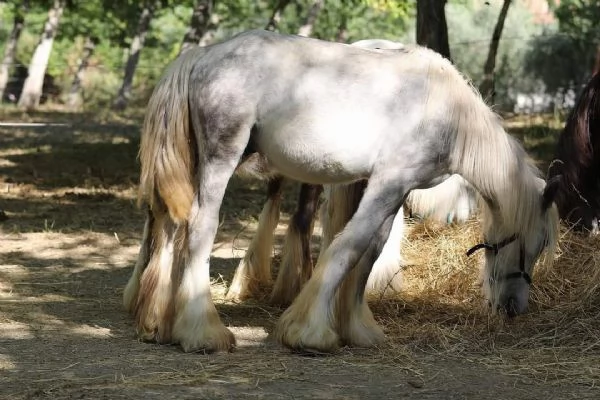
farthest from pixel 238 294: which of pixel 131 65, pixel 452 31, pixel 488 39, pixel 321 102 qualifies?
pixel 452 31

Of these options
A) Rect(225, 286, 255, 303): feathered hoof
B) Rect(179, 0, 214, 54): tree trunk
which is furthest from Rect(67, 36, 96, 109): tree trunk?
Rect(225, 286, 255, 303): feathered hoof

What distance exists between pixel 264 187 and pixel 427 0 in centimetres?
380

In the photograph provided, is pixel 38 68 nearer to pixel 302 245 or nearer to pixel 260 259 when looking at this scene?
pixel 260 259

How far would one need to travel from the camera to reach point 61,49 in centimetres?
3775

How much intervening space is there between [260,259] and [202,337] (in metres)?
1.64

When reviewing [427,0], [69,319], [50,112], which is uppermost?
[427,0]

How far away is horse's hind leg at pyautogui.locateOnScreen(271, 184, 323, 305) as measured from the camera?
644 centimetres

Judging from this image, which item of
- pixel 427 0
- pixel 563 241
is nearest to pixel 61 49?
pixel 427 0

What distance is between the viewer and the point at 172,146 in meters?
5.32

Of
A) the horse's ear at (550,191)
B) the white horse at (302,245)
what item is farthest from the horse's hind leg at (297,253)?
the horse's ear at (550,191)

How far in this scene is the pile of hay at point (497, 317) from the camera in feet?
17.3

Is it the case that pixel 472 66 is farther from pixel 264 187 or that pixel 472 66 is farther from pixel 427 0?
pixel 427 0

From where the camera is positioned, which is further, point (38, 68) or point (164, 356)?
point (38, 68)

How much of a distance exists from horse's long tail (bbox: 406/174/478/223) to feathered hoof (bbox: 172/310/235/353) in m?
2.42
